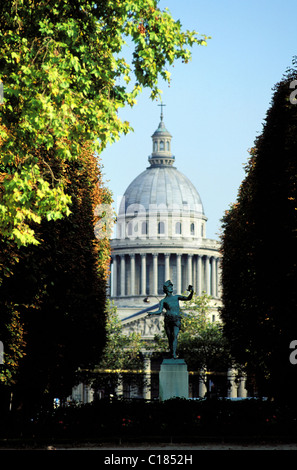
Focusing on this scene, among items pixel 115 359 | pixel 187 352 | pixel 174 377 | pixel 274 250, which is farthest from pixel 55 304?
pixel 115 359

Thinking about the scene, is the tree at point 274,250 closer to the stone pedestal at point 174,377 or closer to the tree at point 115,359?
the stone pedestal at point 174,377

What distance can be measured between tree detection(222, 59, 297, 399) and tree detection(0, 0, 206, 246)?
43.4 ft

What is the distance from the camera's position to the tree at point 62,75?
900 inches

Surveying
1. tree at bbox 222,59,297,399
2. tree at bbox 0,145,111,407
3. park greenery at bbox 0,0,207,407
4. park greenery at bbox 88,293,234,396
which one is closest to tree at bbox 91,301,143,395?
park greenery at bbox 88,293,234,396

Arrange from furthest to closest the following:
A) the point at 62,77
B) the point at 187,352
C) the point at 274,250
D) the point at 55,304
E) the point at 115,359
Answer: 1. the point at 115,359
2. the point at 187,352
3. the point at 55,304
4. the point at 274,250
5. the point at 62,77

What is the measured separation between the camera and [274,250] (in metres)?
38.5

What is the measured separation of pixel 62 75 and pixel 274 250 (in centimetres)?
1776

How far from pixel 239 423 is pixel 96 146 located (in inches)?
494

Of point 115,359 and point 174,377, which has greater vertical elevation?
point 115,359

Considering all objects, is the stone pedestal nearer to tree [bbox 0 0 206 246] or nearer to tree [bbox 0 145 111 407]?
tree [bbox 0 145 111 407]

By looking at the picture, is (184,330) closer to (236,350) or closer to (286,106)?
(236,350)

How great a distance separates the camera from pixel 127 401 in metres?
34.1

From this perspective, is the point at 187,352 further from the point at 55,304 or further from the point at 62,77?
the point at 62,77
